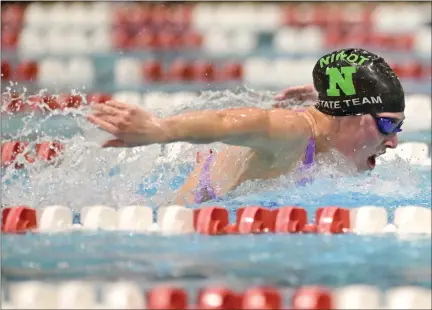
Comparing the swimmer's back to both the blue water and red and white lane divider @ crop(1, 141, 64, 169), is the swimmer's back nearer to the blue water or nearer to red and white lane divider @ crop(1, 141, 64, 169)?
the blue water

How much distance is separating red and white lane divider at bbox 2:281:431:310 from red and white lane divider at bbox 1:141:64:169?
212cm

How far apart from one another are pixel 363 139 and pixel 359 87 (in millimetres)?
196

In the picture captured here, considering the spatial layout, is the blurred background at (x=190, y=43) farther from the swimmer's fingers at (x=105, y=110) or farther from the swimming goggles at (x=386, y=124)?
the swimmer's fingers at (x=105, y=110)

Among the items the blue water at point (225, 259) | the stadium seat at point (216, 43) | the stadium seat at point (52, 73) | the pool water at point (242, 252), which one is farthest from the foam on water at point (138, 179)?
the stadium seat at point (216, 43)

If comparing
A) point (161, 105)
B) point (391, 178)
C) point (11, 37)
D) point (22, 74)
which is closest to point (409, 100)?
point (161, 105)

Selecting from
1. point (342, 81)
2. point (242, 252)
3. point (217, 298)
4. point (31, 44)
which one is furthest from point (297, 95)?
point (31, 44)

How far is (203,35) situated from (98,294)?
5.22m

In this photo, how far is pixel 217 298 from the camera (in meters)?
2.27

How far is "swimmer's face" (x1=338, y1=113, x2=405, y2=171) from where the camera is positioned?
345 cm

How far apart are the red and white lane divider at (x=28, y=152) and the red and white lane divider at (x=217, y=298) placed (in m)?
2.12

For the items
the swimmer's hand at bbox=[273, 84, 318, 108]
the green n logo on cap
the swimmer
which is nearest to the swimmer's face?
the swimmer

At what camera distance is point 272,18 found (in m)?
8.16

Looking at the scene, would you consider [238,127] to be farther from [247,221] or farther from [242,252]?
[242,252]

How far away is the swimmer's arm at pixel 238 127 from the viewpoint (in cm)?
288
